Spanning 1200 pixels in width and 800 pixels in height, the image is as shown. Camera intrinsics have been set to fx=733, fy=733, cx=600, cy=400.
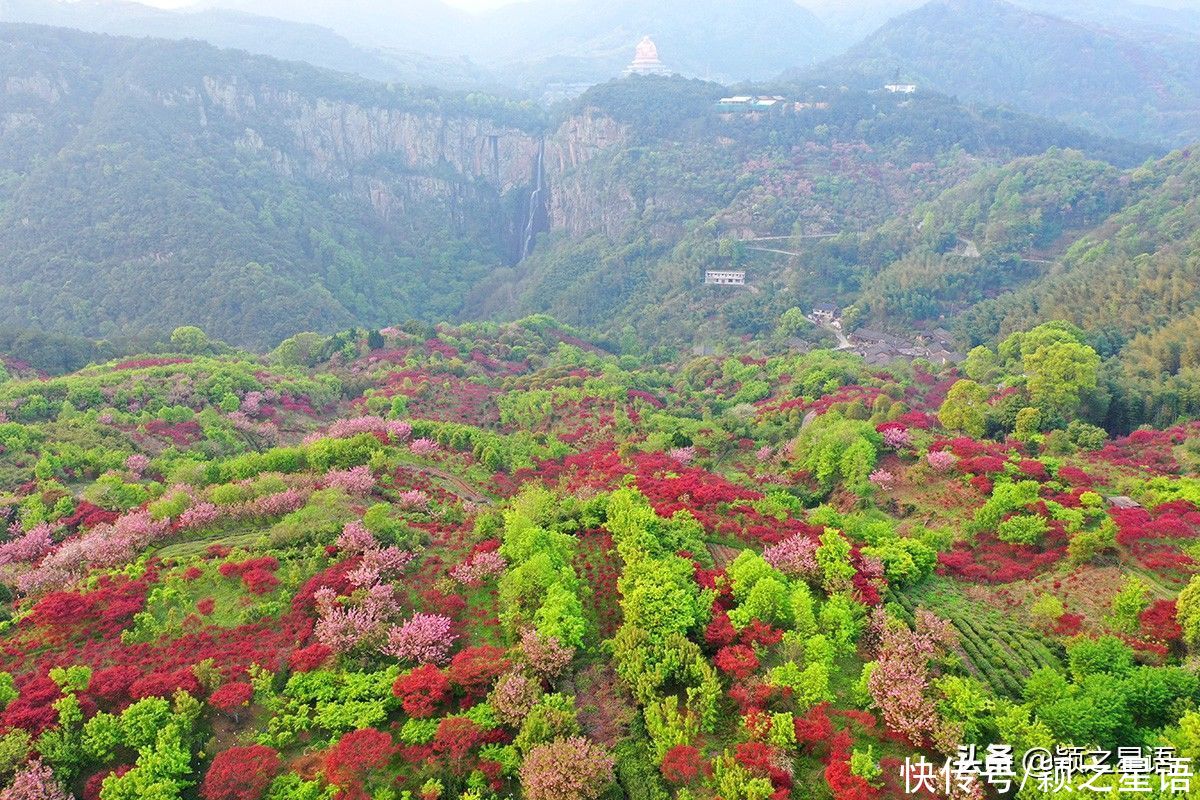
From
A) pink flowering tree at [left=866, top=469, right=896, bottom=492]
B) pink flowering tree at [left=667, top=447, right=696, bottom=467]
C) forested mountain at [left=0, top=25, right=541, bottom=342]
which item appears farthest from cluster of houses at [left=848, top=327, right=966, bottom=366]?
forested mountain at [left=0, top=25, right=541, bottom=342]

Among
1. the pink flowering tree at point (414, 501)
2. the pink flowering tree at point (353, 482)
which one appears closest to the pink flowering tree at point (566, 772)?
the pink flowering tree at point (414, 501)

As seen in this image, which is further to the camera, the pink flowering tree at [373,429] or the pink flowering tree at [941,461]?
the pink flowering tree at [373,429]

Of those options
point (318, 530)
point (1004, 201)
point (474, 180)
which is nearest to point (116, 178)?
point (474, 180)

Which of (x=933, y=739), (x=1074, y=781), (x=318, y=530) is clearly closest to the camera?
(x=1074, y=781)

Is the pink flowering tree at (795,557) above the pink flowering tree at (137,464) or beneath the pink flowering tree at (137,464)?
above

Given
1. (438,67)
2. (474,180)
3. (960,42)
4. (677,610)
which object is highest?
(960,42)

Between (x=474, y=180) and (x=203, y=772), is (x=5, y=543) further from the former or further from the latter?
(x=474, y=180)

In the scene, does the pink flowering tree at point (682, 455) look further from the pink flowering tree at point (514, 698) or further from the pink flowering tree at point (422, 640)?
the pink flowering tree at point (514, 698)
